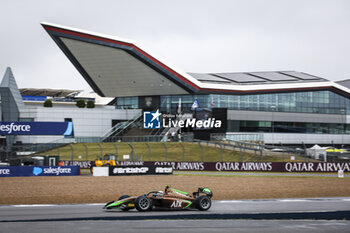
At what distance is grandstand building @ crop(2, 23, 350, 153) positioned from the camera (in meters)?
75.8

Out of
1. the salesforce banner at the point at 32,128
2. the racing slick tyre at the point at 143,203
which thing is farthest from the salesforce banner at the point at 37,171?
the racing slick tyre at the point at 143,203

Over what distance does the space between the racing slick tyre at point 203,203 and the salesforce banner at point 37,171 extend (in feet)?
64.6

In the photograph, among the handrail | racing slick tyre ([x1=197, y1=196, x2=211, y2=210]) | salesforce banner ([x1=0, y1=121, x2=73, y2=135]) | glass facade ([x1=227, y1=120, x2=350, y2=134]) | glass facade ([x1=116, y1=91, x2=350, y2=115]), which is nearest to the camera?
racing slick tyre ([x1=197, y1=196, x2=211, y2=210])

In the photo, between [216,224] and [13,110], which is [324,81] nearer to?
[13,110]

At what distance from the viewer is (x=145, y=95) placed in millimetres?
84562

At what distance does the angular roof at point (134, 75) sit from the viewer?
74.6 metres

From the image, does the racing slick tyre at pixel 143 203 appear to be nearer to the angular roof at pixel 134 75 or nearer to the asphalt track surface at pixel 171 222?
the asphalt track surface at pixel 171 222

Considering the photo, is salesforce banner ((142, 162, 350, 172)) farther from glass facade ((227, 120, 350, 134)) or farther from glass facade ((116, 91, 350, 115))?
glass facade ((116, 91, 350, 115))

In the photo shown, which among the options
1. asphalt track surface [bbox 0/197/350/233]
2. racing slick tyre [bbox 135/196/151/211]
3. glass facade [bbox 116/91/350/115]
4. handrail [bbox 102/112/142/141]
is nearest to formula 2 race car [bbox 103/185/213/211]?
racing slick tyre [bbox 135/196/151/211]

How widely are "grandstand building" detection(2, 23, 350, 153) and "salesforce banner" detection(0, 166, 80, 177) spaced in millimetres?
41021

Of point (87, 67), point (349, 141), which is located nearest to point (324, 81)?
point (349, 141)

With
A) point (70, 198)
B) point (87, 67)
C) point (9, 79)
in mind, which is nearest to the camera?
point (70, 198)

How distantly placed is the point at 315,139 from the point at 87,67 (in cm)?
4610

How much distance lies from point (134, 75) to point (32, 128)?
4615cm
